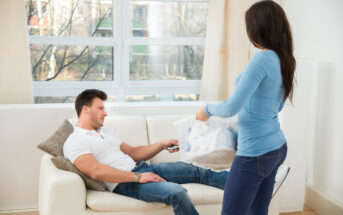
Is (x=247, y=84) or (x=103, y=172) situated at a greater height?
(x=247, y=84)

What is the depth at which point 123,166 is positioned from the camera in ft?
8.46

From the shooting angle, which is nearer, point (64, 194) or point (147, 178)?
point (64, 194)

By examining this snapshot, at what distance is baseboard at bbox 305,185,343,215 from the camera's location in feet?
9.80

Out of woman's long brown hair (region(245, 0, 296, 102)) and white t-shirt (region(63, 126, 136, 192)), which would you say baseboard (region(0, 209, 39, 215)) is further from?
woman's long brown hair (region(245, 0, 296, 102))

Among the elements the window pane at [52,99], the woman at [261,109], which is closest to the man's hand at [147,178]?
the woman at [261,109]

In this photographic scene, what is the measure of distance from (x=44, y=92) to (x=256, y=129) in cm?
259

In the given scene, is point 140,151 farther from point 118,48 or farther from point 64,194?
point 118,48

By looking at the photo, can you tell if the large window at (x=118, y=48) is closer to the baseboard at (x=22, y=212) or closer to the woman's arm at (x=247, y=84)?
the baseboard at (x=22, y=212)

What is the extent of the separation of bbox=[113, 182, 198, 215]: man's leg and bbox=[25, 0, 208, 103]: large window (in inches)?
64.3

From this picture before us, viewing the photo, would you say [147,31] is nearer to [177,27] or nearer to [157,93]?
[177,27]

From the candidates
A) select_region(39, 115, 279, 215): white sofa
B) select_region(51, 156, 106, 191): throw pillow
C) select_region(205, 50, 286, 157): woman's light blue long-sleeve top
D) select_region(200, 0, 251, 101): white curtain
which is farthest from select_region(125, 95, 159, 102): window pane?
select_region(205, 50, 286, 157): woman's light blue long-sleeve top

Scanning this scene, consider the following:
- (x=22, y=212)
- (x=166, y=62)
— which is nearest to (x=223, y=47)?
(x=166, y=62)

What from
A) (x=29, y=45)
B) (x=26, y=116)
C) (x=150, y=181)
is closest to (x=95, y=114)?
(x=150, y=181)

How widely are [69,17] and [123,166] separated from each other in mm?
1759
